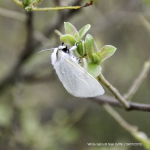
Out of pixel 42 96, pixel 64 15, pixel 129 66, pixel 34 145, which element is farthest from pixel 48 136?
pixel 129 66

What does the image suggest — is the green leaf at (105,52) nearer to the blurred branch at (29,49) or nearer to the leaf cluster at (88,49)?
the leaf cluster at (88,49)

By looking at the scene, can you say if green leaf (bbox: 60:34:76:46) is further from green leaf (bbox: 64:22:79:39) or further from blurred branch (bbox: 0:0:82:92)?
blurred branch (bbox: 0:0:82:92)

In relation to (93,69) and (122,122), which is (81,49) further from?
(122,122)

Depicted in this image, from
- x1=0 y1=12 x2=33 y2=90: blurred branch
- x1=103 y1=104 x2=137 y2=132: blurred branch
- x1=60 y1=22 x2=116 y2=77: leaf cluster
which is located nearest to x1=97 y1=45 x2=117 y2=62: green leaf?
x1=60 y1=22 x2=116 y2=77: leaf cluster

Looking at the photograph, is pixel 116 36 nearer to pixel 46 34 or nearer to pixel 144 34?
pixel 144 34

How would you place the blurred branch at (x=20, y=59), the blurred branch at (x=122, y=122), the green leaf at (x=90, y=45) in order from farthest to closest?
the blurred branch at (x=20, y=59)
the blurred branch at (x=122, y=122)
the green leaf at (x=90, y=45)

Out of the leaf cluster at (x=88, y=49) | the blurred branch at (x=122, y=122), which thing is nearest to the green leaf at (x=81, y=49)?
the leaf cluster at (x=88, y=49)

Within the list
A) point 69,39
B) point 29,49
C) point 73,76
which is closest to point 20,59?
point 29,49
